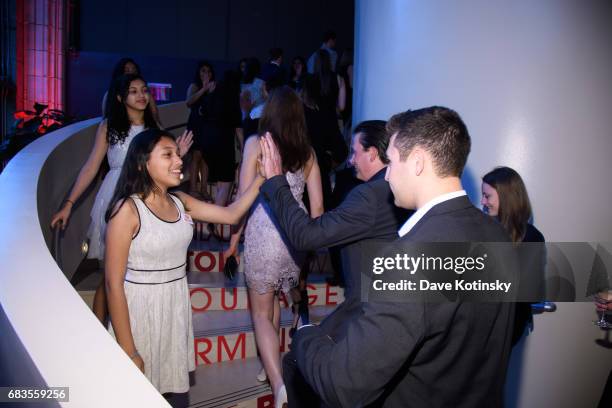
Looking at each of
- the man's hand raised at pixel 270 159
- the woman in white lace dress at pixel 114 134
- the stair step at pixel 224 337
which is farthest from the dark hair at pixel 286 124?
the stair step at pixel 224 337

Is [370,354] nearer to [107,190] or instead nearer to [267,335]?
[267,335]

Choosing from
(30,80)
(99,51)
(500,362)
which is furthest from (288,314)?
(99,51)

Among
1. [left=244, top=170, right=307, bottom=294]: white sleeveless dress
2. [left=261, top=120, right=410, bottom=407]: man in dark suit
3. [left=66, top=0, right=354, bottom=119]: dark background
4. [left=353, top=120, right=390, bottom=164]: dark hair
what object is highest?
[left=66, top=0, right=354, bottom=119]: dark background

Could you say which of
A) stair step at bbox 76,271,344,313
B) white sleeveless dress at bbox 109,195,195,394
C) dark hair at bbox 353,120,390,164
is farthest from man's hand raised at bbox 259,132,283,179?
stair step at bbox 76,271,344,313

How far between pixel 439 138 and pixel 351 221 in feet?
1.99

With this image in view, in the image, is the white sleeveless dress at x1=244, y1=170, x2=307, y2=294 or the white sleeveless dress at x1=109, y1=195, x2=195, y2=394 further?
the white sleeveless dress at x1=244, y1=170, x2=307, y2=294

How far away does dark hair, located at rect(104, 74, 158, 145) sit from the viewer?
3426mm

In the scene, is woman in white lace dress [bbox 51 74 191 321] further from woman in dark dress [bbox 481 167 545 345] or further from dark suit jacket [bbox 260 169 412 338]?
woman in dark dress [bbox 481 167 545 345]

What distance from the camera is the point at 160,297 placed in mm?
2312

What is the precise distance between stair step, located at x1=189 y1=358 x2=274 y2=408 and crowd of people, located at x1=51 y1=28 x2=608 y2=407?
14cm

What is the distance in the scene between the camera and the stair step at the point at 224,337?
10.9 feet

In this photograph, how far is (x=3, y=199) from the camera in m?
2.30

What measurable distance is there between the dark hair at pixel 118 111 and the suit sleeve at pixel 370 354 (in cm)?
268

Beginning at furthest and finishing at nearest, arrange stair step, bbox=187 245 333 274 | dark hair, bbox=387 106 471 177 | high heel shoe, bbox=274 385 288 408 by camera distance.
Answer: stair step, bbox=187 245 333 274
high heel shoe, bbox=274 385 288 408
dark hair, bbox=387 106 471 177
